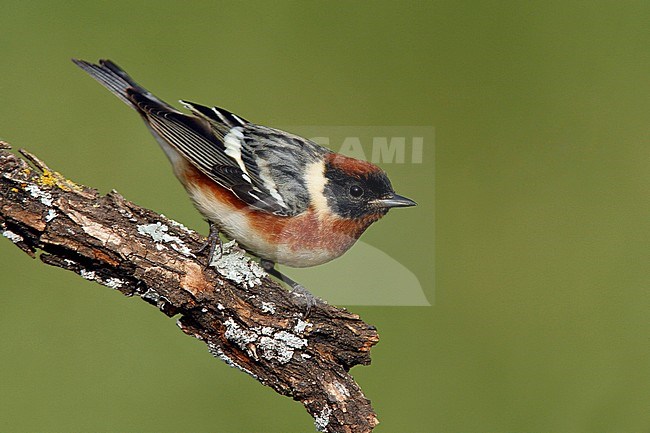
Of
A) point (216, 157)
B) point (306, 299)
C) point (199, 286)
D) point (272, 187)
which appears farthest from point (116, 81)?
point (306, 299)

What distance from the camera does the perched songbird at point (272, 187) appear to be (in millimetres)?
1415

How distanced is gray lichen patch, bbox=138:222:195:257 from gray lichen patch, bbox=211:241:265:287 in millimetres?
60

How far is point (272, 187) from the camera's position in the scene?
1.46 metres

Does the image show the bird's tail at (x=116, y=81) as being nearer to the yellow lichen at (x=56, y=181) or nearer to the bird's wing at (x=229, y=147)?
the bird's wing at (x=229, y=147)

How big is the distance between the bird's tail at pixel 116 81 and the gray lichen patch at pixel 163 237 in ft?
1.01

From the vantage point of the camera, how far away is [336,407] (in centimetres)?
134

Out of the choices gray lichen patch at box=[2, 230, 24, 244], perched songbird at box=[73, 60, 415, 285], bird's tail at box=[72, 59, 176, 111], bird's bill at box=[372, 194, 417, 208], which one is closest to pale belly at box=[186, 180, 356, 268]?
perched songbird at box=[73, 60, 415, 285]

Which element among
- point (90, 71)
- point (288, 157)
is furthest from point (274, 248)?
point (90, 71)

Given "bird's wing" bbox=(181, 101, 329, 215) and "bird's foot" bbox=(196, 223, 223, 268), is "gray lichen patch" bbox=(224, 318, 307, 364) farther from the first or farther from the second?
"bird's wing" bbox=(181, 101, 329, 215)

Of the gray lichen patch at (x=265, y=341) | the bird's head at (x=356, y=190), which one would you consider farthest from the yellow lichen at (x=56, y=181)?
the bird's head at (x=356, y=190)

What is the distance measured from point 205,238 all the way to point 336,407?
407 mm

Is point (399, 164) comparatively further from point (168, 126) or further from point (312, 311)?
point (168, 126)

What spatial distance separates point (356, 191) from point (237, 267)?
0.28 m

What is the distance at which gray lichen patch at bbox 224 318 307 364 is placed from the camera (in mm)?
1307
